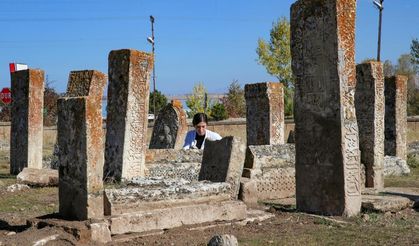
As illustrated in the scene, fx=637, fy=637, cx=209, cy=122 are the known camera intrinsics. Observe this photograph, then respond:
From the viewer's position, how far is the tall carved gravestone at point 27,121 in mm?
15734

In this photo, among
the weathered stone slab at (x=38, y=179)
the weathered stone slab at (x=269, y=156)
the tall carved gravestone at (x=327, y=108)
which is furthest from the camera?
the weathered stone slab at (x=38, y=179)

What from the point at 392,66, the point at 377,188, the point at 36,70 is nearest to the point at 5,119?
the point at 36,70

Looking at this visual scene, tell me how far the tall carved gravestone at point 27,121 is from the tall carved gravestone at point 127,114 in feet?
9.85

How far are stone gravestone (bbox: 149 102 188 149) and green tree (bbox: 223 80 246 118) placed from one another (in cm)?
2659

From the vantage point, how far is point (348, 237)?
24.7 feet

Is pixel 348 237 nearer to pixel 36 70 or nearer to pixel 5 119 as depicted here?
pixel 36 70

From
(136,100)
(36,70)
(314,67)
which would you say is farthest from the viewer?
(36,70)

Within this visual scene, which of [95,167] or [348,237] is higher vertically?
[95,167]

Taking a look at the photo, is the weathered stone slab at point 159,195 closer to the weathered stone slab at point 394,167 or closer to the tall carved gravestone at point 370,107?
the tall carved gravestone at point 370,107

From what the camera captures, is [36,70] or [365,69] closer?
[365,69]

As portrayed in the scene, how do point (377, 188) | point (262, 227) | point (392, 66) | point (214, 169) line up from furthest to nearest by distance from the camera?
point (392, 66)
point (377, 188)
point (214, 169)
point (262, 227)

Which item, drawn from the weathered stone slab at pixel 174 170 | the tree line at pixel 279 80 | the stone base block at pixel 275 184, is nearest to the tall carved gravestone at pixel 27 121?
the weathered stone slab at pixel 174 170

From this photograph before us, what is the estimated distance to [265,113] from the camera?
1667 centimetres

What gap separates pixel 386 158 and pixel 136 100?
6895mm
